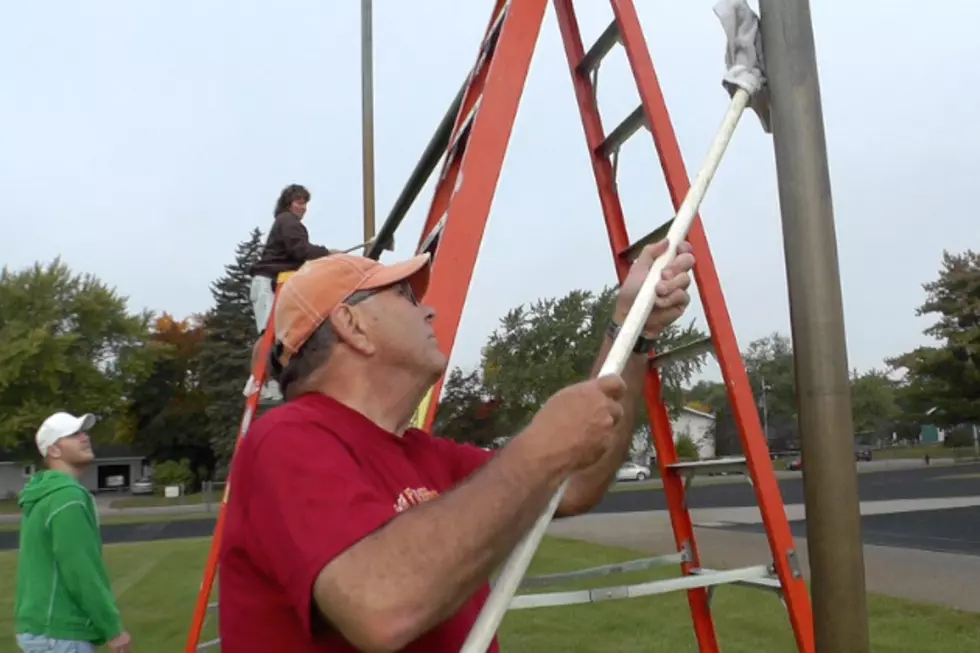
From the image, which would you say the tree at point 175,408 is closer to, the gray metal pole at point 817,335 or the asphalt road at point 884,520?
the asphalt road at point 884,520

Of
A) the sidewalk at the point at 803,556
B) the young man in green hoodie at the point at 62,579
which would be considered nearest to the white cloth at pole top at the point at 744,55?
the young man in green hoodie at the point at 62,579

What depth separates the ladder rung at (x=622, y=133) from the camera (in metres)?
2.71

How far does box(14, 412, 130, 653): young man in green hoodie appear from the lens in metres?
3.90

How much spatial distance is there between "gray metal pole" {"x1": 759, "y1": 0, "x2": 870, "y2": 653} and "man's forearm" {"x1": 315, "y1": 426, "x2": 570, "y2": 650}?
2.27 ft

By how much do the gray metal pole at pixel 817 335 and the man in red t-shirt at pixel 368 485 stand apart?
25 cm

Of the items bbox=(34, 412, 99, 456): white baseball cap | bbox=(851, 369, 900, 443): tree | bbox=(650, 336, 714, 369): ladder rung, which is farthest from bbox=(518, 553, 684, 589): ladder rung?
bbox=(851, 369, 900, 443): tree

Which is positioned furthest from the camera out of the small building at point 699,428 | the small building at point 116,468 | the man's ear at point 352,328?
the small building at point 699,428

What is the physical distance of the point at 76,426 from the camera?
14.5 feet

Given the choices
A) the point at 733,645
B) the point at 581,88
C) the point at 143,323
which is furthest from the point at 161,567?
the point at 143,323

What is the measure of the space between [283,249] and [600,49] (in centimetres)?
293

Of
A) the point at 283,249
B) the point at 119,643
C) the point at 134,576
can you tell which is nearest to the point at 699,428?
the point at 134,576

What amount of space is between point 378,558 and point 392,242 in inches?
104

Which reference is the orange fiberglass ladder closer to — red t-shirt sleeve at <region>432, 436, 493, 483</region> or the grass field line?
red t-shirt sleeve at <region>432, 436, 493, 483</region>

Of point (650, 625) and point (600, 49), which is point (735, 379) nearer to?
point (600, 49)
